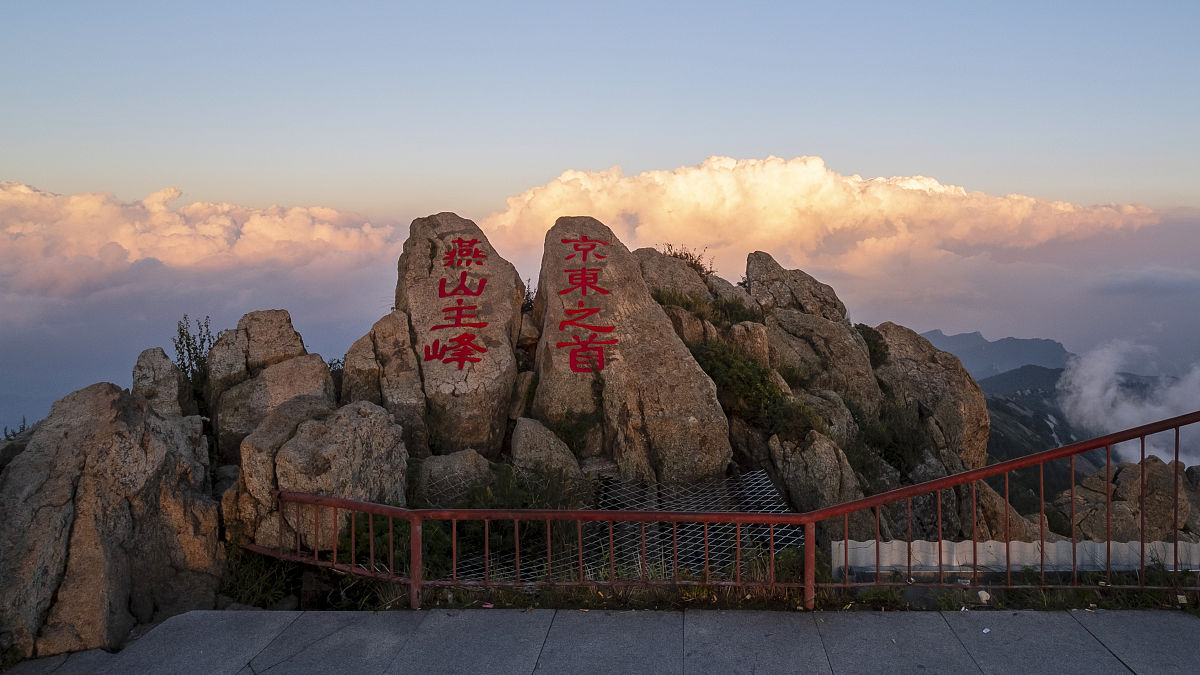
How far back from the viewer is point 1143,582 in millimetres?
6691

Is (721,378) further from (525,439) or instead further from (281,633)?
(281,633)

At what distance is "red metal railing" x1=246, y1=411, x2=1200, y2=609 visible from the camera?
6.64 m

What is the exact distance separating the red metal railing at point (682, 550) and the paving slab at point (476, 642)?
0.30m

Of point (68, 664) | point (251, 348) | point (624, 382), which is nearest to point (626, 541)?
point (624, 382)

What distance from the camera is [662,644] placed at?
6.19 metres

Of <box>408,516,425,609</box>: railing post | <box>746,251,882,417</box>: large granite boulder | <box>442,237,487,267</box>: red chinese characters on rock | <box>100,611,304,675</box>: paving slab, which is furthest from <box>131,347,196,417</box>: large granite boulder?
<box>746,251,882,417</box>: large granite boulder

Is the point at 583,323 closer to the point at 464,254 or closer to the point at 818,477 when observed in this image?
A: the point at 464,254

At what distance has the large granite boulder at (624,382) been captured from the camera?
42.0 feet

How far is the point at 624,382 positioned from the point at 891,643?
730 centimetres

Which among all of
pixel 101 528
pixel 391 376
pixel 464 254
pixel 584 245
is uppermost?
pixel 584 245

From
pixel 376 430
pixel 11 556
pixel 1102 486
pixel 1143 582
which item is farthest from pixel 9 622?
pixel 1102 486

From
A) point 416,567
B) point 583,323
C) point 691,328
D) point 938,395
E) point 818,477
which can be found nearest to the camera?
point 416,567

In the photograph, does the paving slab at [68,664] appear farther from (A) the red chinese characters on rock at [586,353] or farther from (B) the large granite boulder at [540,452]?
(A) the red chinese characters on rock at [586,353]

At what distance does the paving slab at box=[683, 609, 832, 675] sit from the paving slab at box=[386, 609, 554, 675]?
114 cm
